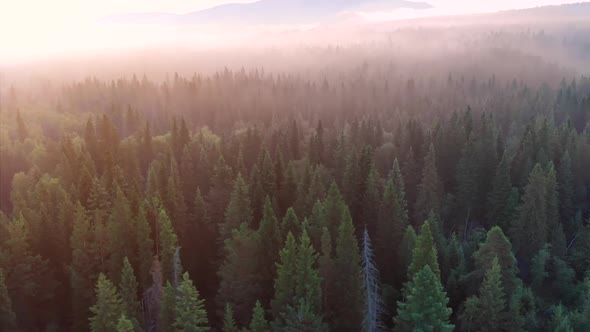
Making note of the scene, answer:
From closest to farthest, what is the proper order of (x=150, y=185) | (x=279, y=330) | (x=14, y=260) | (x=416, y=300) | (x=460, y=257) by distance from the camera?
(x=416, y=300) → (x=279, y=330) → (x=14, y=260) → (x=460, y=257) → (x=150, y=185)

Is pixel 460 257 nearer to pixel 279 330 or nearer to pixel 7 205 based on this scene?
pixel 279 330

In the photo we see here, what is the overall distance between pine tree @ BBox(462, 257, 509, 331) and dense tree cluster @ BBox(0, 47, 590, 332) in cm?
16

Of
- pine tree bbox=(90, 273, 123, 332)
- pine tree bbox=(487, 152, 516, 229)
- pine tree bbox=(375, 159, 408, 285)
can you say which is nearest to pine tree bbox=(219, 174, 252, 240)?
pine tree bbox=(375, 159, 408, 285)

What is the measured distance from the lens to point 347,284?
131ft

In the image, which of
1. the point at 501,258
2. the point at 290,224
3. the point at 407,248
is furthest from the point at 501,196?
the point at 290,224

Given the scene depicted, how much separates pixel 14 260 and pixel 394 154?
193 ft

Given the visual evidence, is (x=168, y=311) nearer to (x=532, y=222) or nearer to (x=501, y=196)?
(x=532, y=222)

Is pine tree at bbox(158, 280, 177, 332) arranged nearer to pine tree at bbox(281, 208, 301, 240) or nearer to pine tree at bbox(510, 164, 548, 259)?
pine tree at bbox(281, 208, 301, 240)

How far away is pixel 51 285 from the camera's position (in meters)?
47.1

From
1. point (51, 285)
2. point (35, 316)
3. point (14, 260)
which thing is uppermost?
point (14, 260)

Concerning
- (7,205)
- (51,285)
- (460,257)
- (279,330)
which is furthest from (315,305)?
(7,205)

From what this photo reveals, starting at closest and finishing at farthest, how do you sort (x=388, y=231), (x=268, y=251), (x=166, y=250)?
(x=268, y=251)
(x=166, y=250)
(x=388, y=231)

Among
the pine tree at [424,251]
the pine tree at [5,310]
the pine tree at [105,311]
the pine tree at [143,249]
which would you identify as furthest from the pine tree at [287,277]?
the pine tree at [5,310]

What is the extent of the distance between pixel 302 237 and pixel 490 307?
16.2m
